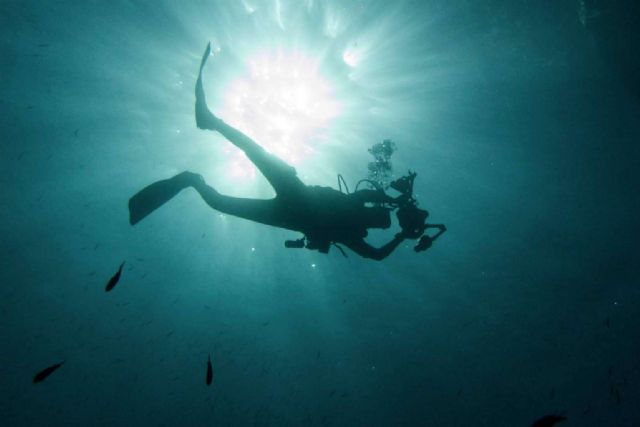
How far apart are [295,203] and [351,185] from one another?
11.2 meters

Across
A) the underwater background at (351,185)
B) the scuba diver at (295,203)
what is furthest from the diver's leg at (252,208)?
the underwater background at (351,185)

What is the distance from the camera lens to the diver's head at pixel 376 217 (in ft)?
19.1

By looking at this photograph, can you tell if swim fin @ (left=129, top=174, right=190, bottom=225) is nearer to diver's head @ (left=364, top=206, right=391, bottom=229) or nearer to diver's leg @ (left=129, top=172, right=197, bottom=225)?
diver's leg @ (left=129, top=172, right=197, bottom=225)

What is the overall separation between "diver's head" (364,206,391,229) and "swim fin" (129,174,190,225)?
2.93 m

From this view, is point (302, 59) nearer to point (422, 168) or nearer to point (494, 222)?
point (422, 168)

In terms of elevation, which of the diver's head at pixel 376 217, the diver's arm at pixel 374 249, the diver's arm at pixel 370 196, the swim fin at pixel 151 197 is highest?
the swim fin at pixel 151 197

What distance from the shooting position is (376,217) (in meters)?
5.82

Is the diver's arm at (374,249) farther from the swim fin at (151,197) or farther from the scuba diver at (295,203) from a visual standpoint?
the swim fin at (151,197)

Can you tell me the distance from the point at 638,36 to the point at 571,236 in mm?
9265

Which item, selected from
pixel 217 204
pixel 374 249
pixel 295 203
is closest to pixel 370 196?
pixel 374 249

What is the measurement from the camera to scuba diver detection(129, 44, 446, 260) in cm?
551

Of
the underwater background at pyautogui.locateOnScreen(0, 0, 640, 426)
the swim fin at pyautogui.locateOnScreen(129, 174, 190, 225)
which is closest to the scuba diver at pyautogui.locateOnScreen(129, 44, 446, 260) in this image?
the swim fin at pyautogui.locateOnScreen(129, 174, 190, 225)

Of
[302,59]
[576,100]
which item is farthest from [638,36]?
[302,59]

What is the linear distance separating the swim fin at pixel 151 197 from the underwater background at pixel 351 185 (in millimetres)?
7876
